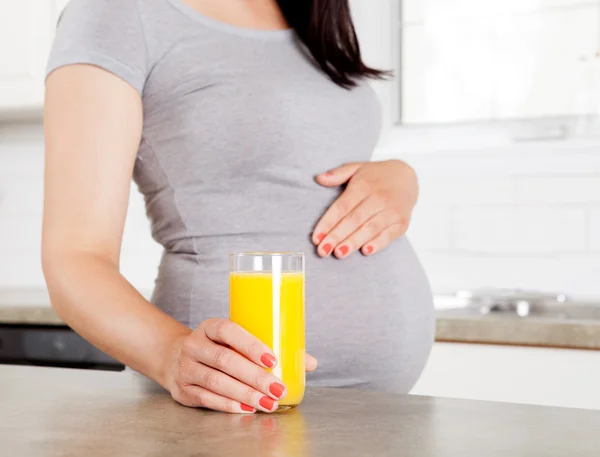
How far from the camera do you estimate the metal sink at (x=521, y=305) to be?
1.88m

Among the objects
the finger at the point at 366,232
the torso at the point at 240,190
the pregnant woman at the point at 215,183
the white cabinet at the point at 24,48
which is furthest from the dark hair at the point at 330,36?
the white cabinet at the point at 24,48

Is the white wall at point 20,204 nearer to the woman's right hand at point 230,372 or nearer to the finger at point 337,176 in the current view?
the finger at point 337,176

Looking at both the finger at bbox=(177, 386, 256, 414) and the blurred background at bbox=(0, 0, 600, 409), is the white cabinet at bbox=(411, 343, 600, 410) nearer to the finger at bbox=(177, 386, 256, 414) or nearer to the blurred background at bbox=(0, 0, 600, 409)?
the blurred background at bbox=(0, 0, 600, 409)

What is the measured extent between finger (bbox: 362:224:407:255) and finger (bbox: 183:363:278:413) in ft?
1.12

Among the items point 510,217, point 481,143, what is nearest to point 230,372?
point 510,217

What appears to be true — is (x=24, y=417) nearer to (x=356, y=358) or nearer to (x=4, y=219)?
(x=356, y=358)

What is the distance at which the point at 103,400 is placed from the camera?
0.75 m

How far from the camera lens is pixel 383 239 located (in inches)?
39.7

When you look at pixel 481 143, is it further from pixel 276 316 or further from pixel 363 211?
pixel 276 316

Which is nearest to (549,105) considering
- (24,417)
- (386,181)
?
(386,181)

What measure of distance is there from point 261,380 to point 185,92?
43 cm

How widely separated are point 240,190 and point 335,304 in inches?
7.3

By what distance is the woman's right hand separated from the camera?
68 cm

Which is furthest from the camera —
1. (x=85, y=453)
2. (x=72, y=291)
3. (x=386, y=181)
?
(x=386, y=181)
